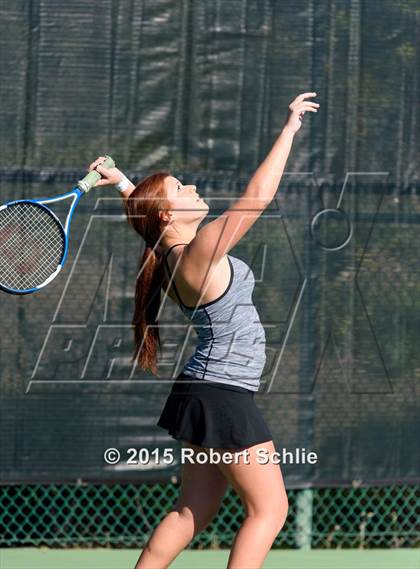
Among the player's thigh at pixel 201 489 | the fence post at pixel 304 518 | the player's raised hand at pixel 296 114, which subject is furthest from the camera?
the fence post at pixel 304 518

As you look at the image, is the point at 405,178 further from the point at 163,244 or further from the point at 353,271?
the point at 163,244

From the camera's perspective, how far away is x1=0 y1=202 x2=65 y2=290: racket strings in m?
4.07

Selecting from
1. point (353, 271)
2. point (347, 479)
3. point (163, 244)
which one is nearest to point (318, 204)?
point (353, 271)

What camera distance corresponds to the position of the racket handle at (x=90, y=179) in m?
3.50

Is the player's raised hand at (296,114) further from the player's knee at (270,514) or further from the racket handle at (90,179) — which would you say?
the player's knee at (270,514)

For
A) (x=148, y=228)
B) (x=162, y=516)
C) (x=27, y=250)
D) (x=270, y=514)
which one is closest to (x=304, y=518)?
(x=162, y=516)

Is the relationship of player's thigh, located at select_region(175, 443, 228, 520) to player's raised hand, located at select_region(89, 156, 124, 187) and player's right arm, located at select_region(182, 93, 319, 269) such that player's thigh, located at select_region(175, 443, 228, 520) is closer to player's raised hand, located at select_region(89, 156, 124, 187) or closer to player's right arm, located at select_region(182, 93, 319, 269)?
player's right arm, located at select_region(182, 93, 319, 269)

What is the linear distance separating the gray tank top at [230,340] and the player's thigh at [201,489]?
247 millimetres

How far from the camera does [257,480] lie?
313cm

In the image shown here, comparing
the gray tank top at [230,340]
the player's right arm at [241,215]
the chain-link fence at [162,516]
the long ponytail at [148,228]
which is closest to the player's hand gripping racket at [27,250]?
the long ponytail at [148,228]

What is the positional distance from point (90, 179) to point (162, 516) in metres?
1.95

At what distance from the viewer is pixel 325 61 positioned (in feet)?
15.9

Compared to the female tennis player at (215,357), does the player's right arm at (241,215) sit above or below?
above

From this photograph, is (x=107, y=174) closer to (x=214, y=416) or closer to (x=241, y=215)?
(x=241, y=215)
